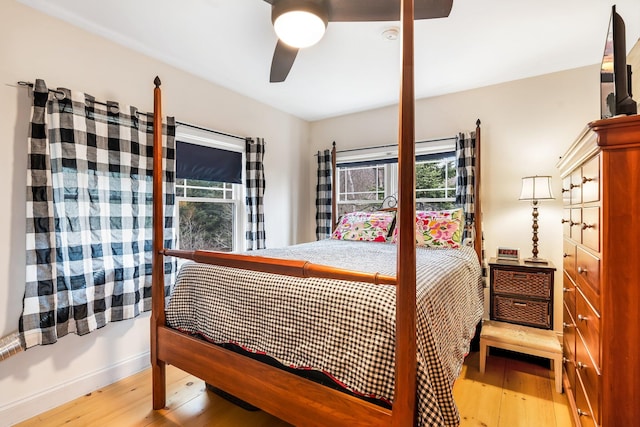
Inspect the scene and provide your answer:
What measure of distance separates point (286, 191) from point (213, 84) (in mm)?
1426

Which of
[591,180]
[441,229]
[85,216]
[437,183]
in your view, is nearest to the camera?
[591,180]

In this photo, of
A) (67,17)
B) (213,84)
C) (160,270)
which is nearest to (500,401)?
(160,270)

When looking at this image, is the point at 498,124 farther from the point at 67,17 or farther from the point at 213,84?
the point at 67,17

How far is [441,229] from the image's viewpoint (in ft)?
8.55

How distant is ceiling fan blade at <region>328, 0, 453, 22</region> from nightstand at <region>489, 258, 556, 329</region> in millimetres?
1898

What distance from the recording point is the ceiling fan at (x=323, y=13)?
1458 millimetres

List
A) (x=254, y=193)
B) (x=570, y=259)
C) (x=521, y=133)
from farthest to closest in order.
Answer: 1. (x=254, y=193)
2. (x=521, y=133)
3. (x=570, y=259)

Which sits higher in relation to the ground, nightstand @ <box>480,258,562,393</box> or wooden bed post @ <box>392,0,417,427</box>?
wooden bed post @ <box>392,0,417,427</box>

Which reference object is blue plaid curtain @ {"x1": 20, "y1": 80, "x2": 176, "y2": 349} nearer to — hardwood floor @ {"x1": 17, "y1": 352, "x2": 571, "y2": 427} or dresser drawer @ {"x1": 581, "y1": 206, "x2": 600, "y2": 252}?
hardwood floor @ {"x1": 17, "y1": 352, "x2": 571, "y2": 427}

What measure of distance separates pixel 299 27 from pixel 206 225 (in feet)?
6.65

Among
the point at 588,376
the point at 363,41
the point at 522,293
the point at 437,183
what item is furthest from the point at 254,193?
the point at 588,376

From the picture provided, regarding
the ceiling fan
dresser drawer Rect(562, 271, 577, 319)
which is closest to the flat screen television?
the ceiling fan

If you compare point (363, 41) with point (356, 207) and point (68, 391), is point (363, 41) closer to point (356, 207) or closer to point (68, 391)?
point (356, 207)

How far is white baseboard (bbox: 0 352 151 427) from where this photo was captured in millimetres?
1688
